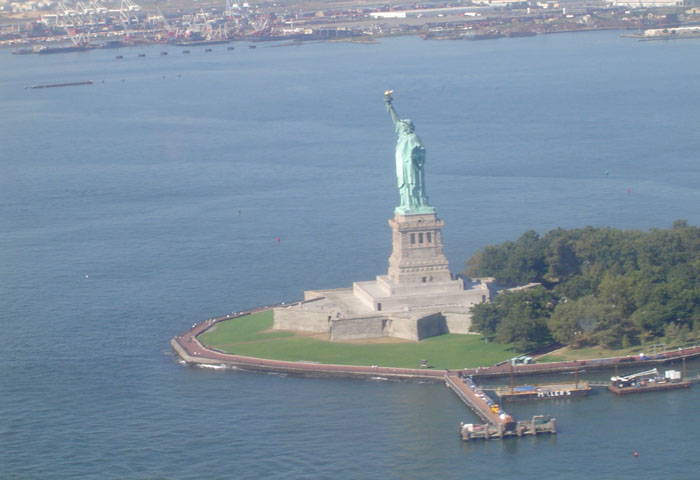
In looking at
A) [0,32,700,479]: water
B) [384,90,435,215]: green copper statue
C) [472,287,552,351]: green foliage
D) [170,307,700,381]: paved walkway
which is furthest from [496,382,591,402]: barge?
[384,90,435,215]: green copper statue

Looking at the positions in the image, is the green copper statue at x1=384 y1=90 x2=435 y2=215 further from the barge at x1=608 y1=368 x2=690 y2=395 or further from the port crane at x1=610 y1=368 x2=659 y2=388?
the barge at x1=608 y1=368 x2=690 y2=395

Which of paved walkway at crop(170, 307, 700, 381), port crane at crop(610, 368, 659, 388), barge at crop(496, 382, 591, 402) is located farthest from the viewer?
paved walkway at crop(170, 307, 700, 381)

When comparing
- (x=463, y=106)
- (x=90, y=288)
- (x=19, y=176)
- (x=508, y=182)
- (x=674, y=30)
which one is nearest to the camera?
(x=90, y=288)

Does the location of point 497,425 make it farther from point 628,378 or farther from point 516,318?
point 516,318

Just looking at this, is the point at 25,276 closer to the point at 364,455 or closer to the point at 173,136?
the point at 364,455

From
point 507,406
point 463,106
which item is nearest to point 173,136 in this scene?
point 463,106

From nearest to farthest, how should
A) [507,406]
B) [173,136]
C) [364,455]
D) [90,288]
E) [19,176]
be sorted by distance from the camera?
[364,455]
[507,406]
[90,288]
[19,176]
[173,136]
